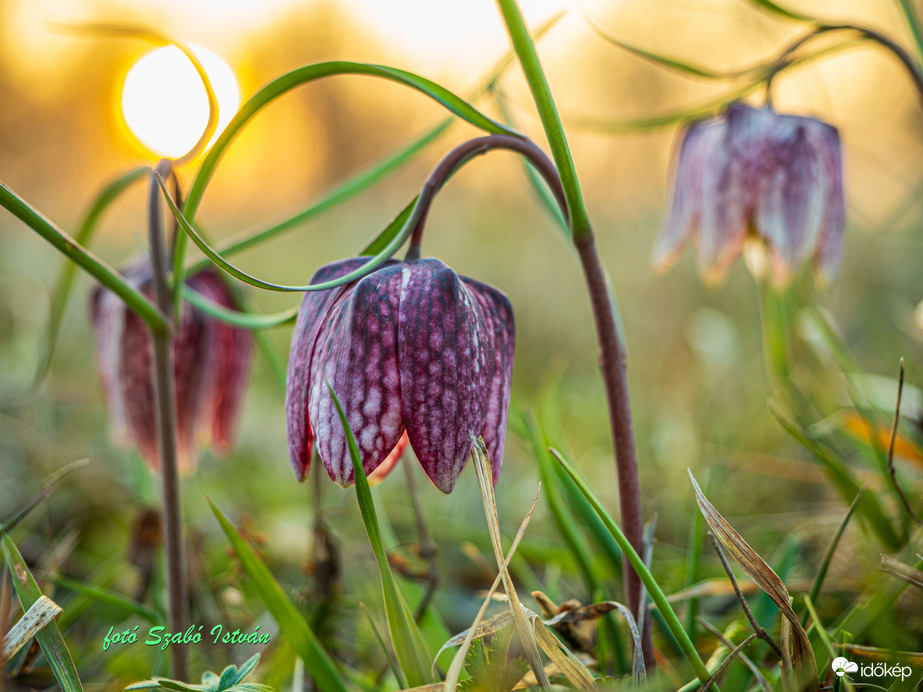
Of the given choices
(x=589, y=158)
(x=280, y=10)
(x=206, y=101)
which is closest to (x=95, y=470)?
(x=206, y=101)

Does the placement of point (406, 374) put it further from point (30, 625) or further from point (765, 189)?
point (765, 189)

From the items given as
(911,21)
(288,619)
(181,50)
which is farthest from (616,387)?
(911,21)

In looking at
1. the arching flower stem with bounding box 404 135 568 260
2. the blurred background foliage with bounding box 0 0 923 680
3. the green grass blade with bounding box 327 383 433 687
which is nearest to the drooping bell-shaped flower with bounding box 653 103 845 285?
the blurred background foliage with bounding box 0 0 923 680

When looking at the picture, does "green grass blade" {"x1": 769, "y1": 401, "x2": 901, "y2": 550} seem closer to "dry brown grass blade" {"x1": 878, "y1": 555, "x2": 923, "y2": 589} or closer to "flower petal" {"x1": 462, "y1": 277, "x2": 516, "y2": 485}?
"dry brown grass blade" {"x1": 878, "y1": 555, "x2": 923, "y2": 589}

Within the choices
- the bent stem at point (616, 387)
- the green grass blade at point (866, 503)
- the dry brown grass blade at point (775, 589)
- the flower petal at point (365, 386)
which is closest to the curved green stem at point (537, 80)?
the bent stem at point (616, 387)

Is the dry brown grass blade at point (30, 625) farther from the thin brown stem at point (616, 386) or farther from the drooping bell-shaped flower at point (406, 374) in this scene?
the thin brown stem at point (616, 386)

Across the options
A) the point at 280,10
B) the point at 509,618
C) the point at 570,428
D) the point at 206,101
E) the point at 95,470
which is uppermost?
the point at 280,10

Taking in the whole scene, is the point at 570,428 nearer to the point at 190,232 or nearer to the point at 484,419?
the point at 484,419
